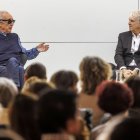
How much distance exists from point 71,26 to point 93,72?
4216mm

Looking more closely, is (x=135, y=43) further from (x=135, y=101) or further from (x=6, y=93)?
(x=6, y=93)

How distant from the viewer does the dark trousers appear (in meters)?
6.26

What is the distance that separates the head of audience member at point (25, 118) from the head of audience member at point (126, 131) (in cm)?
38

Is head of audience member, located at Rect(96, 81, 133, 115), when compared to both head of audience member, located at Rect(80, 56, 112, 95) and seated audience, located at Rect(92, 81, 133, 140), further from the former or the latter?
head of audience member, located at Rect(80, 56, 112, 95)

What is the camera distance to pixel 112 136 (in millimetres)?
1846

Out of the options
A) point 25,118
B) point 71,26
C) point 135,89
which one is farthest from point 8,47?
point 25,118

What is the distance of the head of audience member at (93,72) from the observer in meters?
3.93

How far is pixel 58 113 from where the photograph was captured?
2.04 m

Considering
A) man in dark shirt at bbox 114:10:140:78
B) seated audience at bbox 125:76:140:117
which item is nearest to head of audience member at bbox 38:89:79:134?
seated audience at bbox 125:76:140:117

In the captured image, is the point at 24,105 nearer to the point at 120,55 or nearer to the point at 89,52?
the point at 120,55

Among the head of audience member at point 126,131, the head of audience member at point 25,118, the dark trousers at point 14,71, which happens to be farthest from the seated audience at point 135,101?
the dark trousers at point 14,71

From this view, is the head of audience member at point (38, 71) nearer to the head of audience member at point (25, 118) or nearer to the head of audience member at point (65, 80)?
the head of audience member at point (65, 80)

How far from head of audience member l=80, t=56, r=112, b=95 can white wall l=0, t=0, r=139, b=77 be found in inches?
159

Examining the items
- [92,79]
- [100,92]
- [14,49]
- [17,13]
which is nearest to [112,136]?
[100,92]
